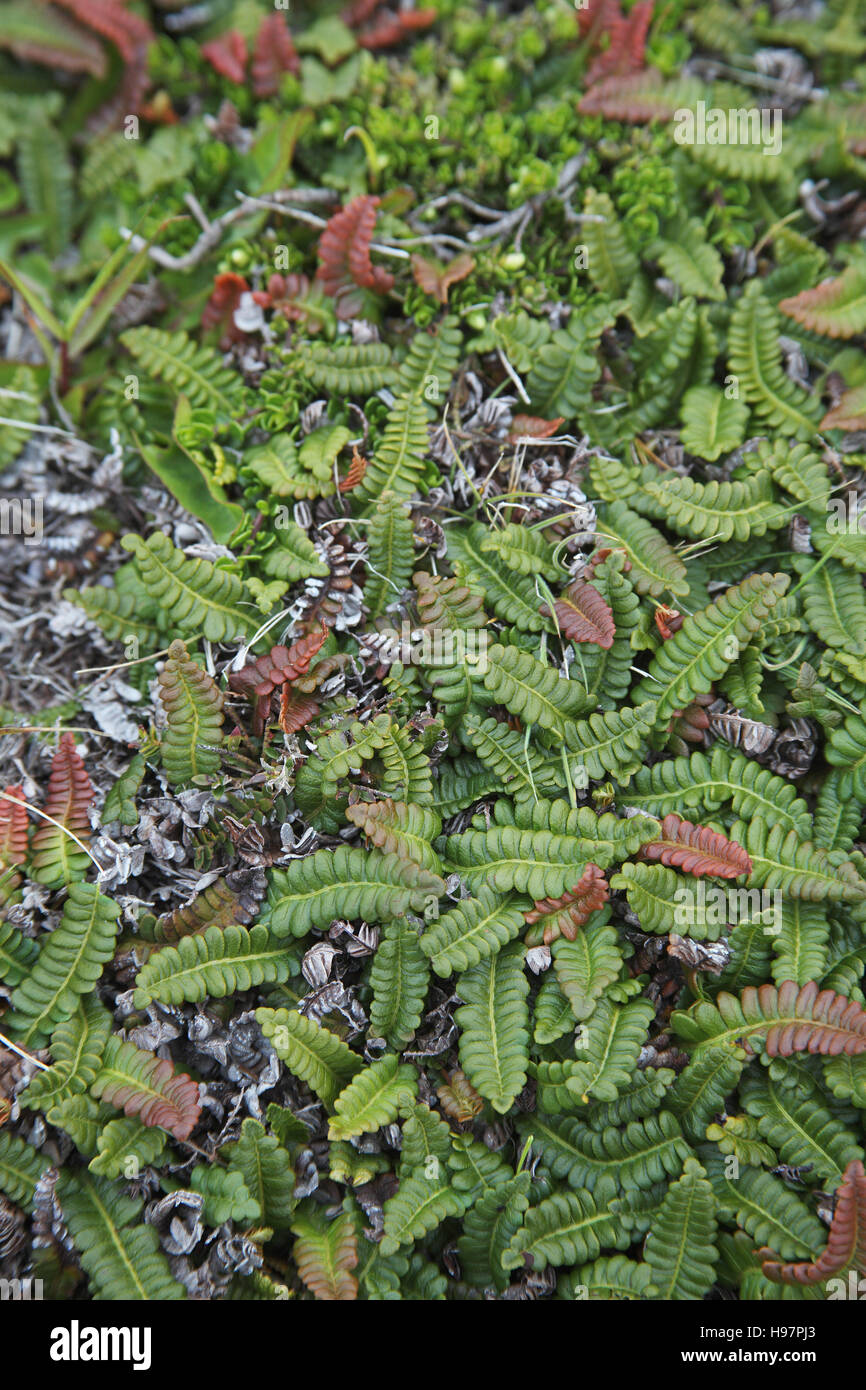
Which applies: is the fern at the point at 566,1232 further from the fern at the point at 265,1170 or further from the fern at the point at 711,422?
the fern at the point at 711,422

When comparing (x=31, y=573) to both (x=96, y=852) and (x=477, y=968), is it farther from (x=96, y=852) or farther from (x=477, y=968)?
(x=477, y=968)

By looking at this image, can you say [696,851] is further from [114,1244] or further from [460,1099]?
[114,1244]

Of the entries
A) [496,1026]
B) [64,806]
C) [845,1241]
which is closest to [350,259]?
[64,806]

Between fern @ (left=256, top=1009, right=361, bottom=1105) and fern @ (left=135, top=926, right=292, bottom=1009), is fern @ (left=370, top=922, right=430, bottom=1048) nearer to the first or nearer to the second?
fern @ (left=256, top=1009, right=361, bottom=1105)

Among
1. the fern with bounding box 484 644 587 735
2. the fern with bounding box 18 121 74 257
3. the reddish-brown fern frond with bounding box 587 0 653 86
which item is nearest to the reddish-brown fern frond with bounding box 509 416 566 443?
the fern with bounding box 484 644 587 735

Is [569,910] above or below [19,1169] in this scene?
above
